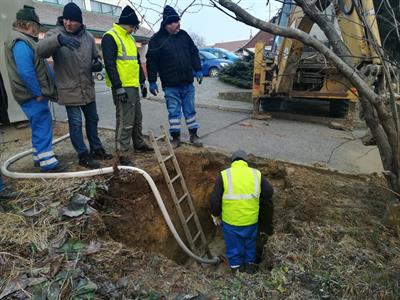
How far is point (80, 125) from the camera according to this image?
420cm

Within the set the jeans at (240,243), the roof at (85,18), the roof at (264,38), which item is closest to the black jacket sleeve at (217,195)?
the jeans at (240,243)

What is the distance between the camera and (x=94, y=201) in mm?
3518

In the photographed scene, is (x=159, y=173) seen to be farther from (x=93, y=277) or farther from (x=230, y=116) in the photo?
(x=230, y=116)

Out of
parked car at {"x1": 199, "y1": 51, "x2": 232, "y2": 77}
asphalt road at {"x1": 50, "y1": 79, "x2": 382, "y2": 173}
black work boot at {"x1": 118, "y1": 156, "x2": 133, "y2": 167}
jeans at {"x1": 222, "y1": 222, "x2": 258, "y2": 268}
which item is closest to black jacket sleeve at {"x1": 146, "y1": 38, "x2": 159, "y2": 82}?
asphalt road at {"x1": 50, "y1": 79, "x2": 382, "y2": 173}

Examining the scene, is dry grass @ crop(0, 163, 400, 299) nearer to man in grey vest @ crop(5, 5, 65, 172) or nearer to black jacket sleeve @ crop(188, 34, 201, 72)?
man in grey vest @ crop(5, 5, 65, 172)

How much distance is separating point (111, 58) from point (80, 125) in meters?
0.95

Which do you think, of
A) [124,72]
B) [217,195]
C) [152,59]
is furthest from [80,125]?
[217,195]

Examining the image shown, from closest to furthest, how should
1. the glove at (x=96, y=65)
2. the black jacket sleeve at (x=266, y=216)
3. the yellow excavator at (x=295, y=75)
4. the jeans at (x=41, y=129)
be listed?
the jeans at (x=41, y=129), the glove at (x=96, y=65), the black jacket sleeve at (x=266, y=216), the yellow excavator at (x=295, y=75)

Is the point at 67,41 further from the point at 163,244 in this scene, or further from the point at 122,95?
the point at 163,244

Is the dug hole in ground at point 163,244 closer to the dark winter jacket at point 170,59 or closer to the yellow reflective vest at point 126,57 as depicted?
the yellow reflective vest at point 126,57

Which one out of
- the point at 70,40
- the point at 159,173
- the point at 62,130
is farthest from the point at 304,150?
the point at 62,130

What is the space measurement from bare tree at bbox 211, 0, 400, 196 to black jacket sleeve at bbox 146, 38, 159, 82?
255 centimetres

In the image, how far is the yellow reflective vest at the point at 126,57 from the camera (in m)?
4.13

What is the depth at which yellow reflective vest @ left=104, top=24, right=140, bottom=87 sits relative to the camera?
4129 mm
